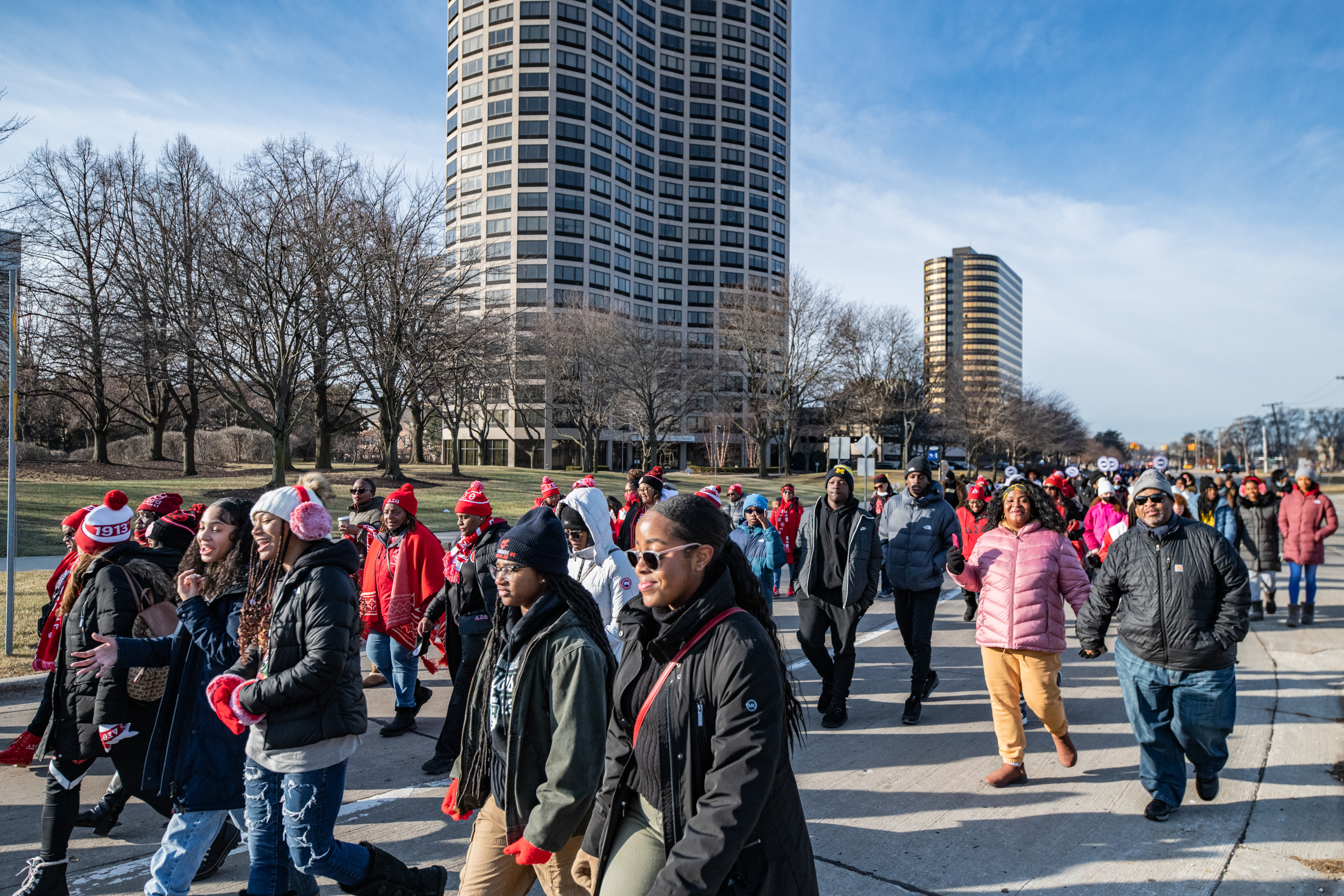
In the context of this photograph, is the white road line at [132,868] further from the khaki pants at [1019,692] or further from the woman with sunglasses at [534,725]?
the khaki pants at [1019,692]

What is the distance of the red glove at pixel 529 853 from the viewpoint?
2.39m

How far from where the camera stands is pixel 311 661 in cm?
291

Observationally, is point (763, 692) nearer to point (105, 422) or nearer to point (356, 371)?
point (356, 371)

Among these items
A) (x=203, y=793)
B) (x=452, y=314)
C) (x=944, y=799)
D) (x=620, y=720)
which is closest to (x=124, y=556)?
(x=203, y=793)

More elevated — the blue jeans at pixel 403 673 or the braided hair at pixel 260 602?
the braided hair at pixel 260 602

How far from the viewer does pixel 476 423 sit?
6988cm

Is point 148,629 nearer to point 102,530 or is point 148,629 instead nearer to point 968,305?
point 102,530

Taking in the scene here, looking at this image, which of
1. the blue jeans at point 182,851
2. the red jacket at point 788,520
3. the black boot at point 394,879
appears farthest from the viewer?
the red jacket at point 788,520

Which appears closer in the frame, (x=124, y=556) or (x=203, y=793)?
(x=203, y=793)

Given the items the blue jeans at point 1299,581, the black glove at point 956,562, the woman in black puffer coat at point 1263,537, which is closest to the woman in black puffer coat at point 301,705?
the black glove at point 956,562

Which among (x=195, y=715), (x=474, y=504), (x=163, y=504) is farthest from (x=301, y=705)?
(x=163, y=504)

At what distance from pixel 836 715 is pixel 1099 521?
18.5 ft

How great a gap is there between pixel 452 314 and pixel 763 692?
89.9 ft

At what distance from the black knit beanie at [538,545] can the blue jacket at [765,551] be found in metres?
6.55
